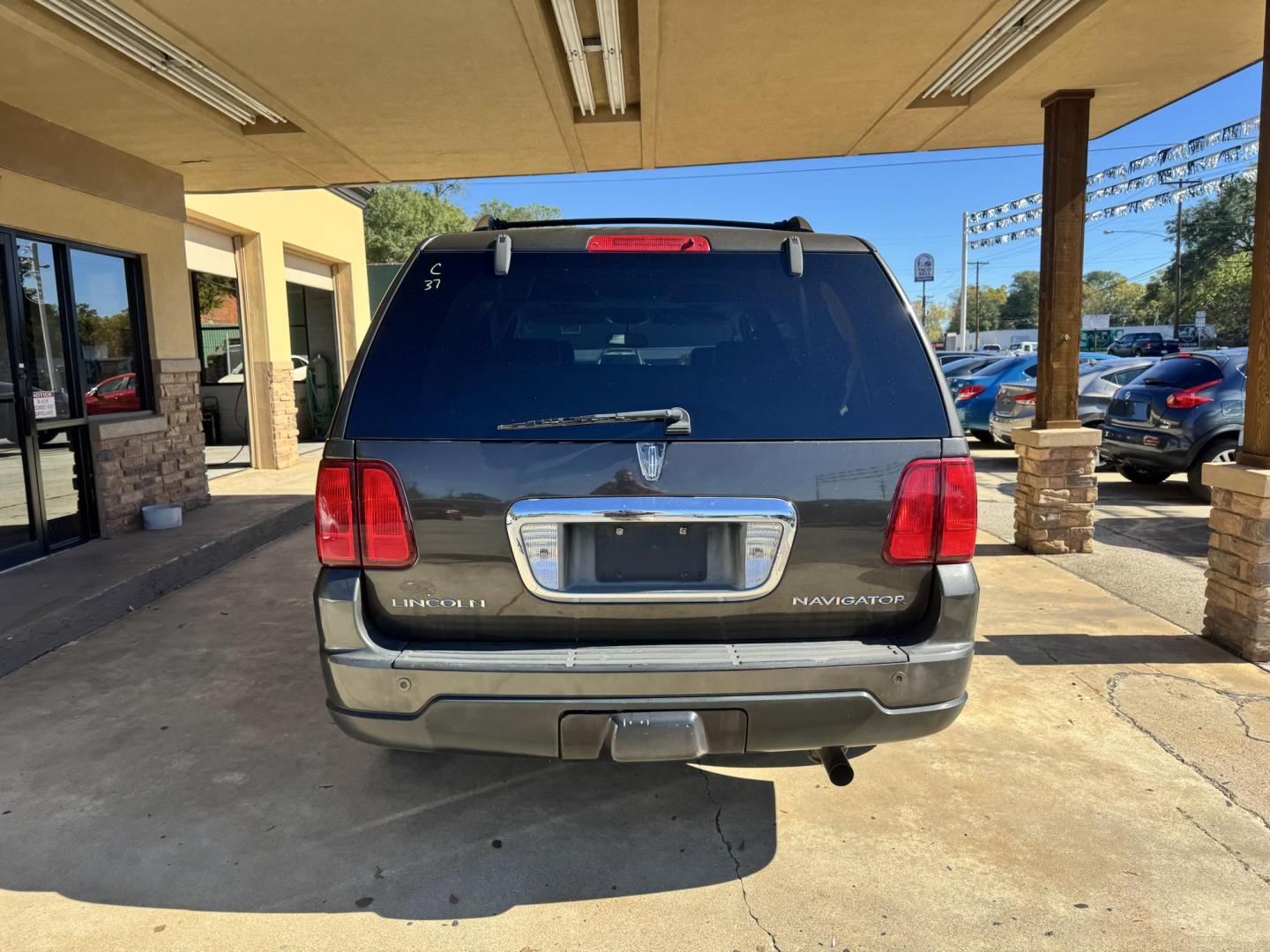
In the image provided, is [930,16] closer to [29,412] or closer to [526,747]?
[526,747]

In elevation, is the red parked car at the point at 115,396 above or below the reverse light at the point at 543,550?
above

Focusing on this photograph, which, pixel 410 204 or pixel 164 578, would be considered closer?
pixel 164 578

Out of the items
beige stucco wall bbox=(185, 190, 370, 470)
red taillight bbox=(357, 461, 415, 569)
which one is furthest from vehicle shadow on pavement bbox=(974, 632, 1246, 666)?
beige stucco wall bbox=(185, 190, 370, 470)

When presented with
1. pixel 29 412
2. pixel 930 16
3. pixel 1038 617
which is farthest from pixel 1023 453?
pixel 29 412

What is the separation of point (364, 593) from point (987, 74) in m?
5.67

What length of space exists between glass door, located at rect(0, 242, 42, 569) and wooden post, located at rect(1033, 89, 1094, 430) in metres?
7.54

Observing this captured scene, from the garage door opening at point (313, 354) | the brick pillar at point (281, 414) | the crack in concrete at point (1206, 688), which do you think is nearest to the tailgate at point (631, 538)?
the crack in concrete at point (1206, 688)

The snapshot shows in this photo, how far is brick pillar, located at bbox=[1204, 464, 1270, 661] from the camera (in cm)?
424

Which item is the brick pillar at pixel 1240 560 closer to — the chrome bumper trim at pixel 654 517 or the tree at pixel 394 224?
the chrome bumper trim at pixel 654 517

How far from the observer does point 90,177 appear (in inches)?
270

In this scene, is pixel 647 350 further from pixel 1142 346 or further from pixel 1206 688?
pixel 1142 346

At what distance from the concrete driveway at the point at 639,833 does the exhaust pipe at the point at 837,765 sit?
0.36 m

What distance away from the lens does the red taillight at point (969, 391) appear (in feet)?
44.2

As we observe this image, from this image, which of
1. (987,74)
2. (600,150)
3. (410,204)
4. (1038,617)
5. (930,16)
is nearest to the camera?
(930,16)
